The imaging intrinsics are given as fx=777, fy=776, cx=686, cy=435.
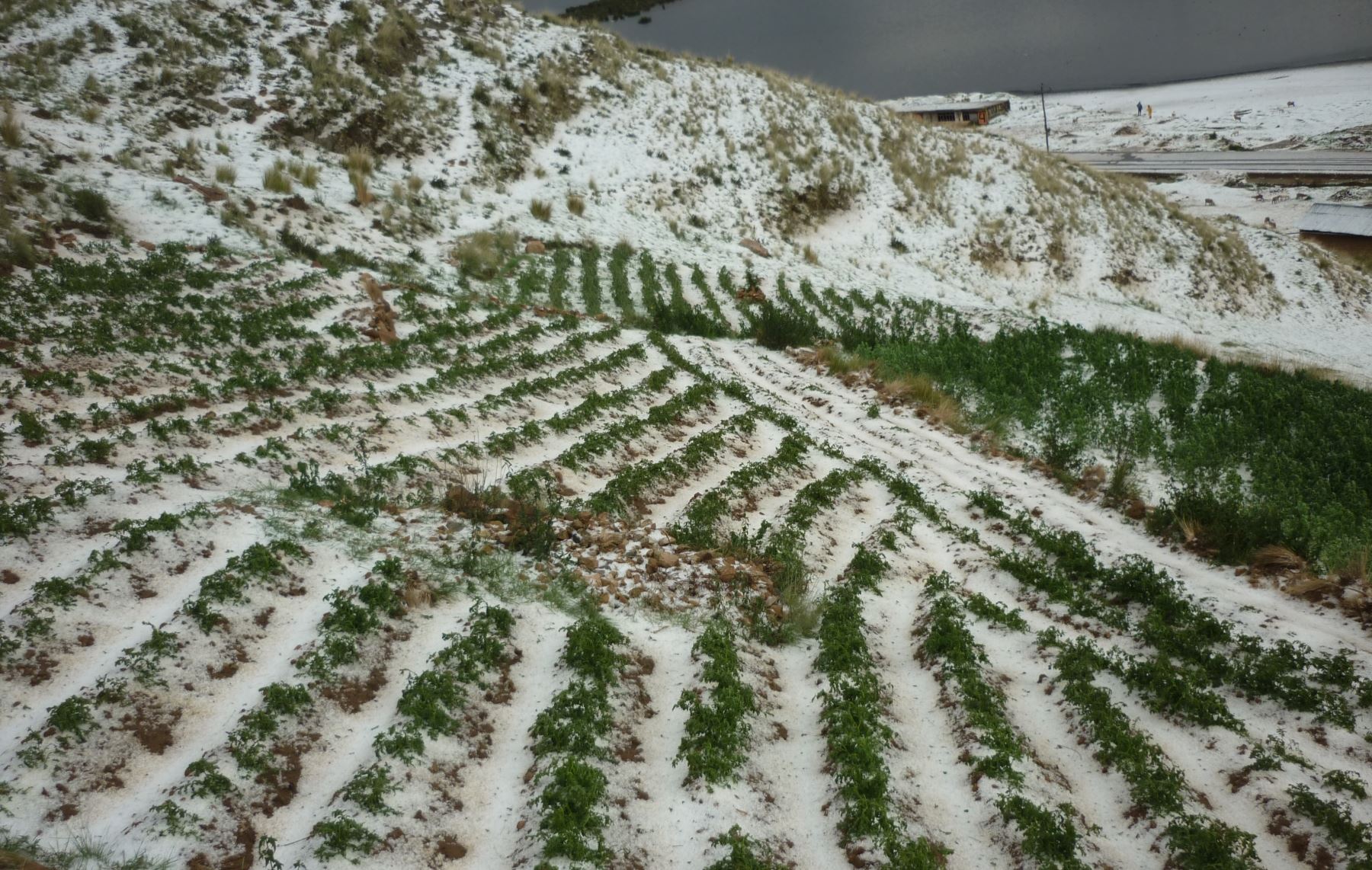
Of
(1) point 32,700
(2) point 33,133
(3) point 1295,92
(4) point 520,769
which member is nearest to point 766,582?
(4) point 520,769

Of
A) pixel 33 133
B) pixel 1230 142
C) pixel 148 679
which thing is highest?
pixel 1230 142

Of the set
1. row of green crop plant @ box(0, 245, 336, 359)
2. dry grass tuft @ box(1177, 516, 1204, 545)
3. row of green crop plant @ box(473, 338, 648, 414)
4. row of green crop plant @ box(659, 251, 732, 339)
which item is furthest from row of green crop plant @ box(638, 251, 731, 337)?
dry grass tuft @ box(1177, 516, 1204, 545)

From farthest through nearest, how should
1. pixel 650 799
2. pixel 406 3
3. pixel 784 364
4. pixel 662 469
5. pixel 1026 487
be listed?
1. pixel 406 3
2. pixel 784 364
3. pixel 1026 487
4. pixel 662 469
5. pixel 650 799

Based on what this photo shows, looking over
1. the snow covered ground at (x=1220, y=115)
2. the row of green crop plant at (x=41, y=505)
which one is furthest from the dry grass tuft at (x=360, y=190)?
the snow covered ground at (x=1220, y=115)

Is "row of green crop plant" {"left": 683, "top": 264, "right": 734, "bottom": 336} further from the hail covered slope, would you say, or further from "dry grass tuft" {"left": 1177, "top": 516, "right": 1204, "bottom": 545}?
"dry grass tuft" {"left": 1177, "top": 516, "right": 1204, "bottom": 545}

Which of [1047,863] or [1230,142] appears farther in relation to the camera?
[1230,142]

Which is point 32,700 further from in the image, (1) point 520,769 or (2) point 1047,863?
(2) point 1047,863

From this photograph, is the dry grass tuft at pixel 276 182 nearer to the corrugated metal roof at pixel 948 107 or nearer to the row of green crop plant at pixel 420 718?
the row of green crop plant at pixel 420 718

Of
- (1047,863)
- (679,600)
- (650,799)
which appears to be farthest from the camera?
(679,600)
